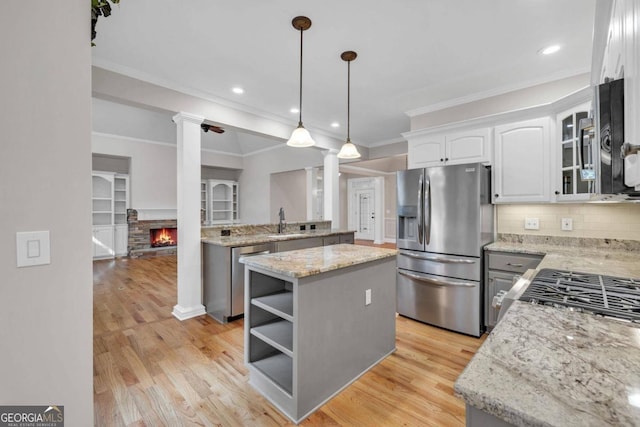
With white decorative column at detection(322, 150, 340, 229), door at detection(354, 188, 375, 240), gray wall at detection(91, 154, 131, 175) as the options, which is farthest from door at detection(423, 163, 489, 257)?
gray wall at detection(91, 154, 131, 175)

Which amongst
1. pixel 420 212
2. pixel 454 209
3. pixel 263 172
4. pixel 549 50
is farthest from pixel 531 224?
pixel 263 172

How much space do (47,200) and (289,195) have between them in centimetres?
770

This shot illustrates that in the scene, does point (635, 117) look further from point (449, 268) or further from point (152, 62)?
point (152, 62)

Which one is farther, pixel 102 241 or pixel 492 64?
pixel 102 241

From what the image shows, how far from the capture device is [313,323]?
1.80 m

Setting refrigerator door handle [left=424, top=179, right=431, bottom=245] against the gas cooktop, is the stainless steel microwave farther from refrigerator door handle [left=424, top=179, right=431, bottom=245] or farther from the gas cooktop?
refrigerator door handle [left=424, top=179, right=431, bottom=245]

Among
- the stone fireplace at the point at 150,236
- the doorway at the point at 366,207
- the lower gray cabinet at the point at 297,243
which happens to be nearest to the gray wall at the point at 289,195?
the doorway at the point at 366,207

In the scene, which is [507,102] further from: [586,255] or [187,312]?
[187,312]

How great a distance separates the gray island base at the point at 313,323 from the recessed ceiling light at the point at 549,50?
7.30 feet

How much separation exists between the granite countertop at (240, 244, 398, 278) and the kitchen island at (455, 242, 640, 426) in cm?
103

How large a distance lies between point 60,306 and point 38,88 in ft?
2.51

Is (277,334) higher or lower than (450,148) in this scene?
lower

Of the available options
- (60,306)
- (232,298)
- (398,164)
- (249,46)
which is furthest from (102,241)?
(398,164)

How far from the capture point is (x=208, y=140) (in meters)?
7.92
